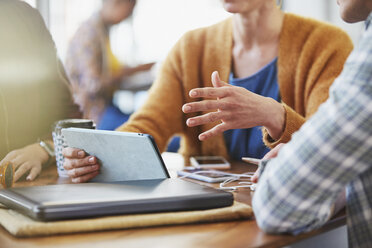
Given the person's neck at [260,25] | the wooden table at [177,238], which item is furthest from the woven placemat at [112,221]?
the person's neck at [260,25]

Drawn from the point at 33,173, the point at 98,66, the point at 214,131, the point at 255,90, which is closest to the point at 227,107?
the point at 214,131

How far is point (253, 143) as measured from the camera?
134 cm

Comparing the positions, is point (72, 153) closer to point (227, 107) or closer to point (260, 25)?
point (227, 107)

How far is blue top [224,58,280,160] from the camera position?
4.41 feet

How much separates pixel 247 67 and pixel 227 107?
649mm

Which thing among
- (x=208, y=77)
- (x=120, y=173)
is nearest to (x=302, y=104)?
(x=208, y=77)

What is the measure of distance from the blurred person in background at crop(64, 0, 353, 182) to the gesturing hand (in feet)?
1.26

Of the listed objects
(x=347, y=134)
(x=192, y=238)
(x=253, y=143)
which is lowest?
(x=253, y=143)

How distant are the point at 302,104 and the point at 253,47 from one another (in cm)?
27

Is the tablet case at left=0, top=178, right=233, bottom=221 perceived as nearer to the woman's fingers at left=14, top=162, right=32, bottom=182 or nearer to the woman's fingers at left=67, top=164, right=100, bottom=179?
the woman's fingers at left=67, top=164, right=100, bottom=179

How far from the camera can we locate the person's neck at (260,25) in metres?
1.36

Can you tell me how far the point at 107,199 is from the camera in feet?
1.94

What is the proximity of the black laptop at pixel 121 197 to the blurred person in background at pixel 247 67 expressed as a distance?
1.77 ft

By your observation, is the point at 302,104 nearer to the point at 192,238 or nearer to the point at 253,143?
the point at 253,143
